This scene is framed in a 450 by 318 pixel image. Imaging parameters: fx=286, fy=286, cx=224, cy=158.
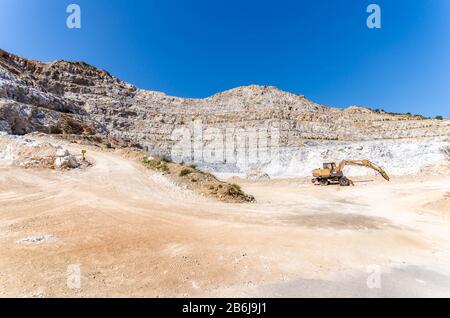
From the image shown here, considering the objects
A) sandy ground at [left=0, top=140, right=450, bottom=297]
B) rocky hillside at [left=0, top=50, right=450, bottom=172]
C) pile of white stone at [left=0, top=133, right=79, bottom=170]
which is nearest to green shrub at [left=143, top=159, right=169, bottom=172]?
sandy ground at [left=0, top=140, right=450, bottom=297]

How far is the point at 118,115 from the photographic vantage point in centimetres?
5681

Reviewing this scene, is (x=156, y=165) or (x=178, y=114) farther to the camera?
(x=178, y=114)

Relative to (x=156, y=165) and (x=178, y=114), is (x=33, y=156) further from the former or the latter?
(x=178, y=114)

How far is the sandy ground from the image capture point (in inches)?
200

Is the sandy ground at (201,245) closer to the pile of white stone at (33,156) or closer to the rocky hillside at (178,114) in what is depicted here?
the pile of white stone at (33,156)


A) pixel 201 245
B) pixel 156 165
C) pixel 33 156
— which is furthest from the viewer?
pixel 156 165

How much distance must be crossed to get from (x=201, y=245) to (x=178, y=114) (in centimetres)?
5847

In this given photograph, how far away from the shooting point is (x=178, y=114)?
208ft

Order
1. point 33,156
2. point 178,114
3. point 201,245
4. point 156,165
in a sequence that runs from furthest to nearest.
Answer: point 178,114, point 156,165, point 33,156, point 201,245

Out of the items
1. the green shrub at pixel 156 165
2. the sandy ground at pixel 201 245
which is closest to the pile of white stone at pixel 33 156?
the sandy ground at pixel 201 245

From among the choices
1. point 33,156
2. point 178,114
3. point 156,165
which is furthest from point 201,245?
point 178,114

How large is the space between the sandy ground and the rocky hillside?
31597mm
